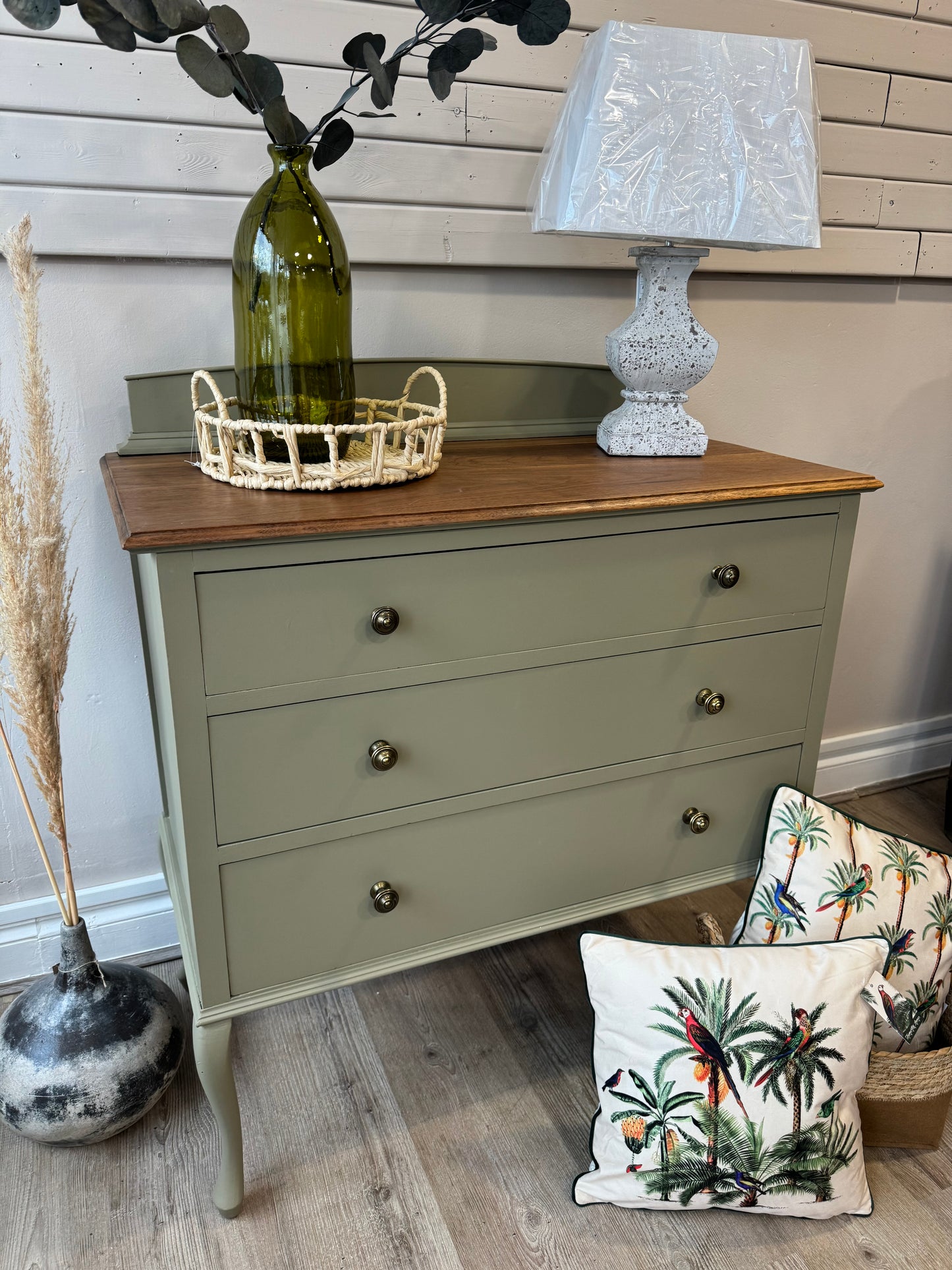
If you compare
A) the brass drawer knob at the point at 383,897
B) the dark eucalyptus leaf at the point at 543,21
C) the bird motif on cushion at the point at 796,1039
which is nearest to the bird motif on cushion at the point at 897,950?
the bird motif on cushion at the point at 796,1039

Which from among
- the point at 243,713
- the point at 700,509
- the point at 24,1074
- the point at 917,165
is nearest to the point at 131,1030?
the point at 24,1074

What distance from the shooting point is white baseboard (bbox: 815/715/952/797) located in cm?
227

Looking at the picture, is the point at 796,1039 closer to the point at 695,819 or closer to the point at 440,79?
the point at 695,819

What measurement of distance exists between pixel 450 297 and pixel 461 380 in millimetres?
158

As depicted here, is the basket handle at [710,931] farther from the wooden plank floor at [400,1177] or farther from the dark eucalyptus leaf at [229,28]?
the dark eucalyptus leaf at [229,28]

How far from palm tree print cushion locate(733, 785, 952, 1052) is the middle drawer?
0.16m

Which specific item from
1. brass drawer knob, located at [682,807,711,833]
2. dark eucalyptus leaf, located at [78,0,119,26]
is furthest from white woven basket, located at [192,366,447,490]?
brass drawer knob, located at [682,807,711,833]

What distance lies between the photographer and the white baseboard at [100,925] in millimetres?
1586

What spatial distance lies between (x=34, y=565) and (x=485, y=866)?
27.6 inches

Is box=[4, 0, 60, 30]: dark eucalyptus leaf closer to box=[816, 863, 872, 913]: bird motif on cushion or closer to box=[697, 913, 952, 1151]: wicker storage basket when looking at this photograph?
box=[816, 863, 872, 913]: bird motif on cushion

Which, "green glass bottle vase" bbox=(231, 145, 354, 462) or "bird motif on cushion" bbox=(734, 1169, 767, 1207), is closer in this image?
"green glass bottle vase" bbox=(231, 145, 354, 462)

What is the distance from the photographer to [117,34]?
3.18 ft

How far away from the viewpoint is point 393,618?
1064 millimetres

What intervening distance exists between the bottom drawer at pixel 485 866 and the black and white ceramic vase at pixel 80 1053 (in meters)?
0.29
